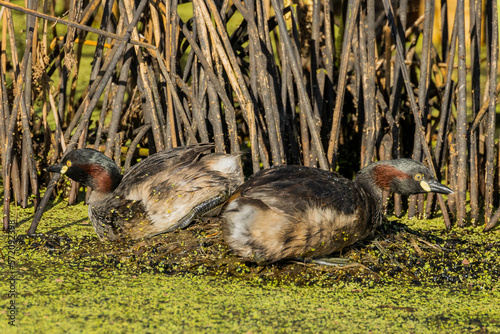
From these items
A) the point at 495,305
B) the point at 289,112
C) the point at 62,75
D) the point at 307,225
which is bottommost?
the point at 495,305

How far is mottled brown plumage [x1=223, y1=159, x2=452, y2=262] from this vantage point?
3.17m

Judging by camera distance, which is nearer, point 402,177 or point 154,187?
point 402,177

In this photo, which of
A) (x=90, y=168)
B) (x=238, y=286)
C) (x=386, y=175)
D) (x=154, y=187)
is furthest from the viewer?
(x=90, y=168)

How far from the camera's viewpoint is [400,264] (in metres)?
3.45

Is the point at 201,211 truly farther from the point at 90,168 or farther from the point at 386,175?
the point at 386,175

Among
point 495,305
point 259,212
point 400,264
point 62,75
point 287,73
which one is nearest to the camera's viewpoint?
point 495,305

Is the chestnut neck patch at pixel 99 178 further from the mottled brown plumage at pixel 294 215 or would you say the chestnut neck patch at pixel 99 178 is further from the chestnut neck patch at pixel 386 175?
the chestnut neck patch at pixel 386 175

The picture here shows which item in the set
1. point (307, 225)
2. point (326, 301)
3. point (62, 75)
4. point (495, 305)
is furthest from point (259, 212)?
point (62, 75)

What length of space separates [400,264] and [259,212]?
882 millimetres

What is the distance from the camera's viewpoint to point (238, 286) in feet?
10.1

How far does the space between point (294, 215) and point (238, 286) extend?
452mm

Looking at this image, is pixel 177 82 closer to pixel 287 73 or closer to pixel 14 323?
pixel 287 73

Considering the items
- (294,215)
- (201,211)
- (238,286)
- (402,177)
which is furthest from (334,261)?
(201,211)

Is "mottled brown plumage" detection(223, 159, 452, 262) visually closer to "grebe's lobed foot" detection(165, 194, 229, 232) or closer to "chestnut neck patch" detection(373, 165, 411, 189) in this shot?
"chestnut neck patch" detection(373, 165, 411, 189)
